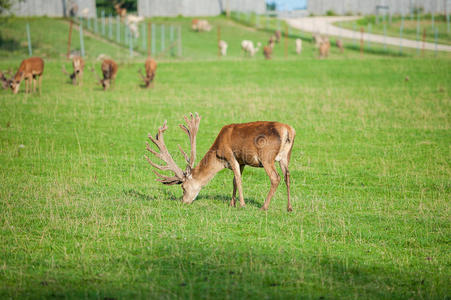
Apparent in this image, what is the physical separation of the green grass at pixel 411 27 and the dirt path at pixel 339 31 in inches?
59.3

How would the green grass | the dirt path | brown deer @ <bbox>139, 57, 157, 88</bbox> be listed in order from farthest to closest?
the green grass
the dirt path
brown deer @ <bbox>139, 57, 157, 88</bbox>

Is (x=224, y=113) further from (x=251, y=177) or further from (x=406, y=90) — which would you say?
(x=406, y=90)

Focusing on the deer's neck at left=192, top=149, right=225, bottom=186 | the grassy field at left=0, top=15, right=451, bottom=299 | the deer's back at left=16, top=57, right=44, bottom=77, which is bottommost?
the grassy field at left=0, top=15, right=451, bottom=299

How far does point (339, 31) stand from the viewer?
5791 centimetres

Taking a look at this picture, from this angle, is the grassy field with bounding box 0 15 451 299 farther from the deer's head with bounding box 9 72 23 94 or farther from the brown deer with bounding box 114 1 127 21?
the brown deer with bounding box 114 1 127 21

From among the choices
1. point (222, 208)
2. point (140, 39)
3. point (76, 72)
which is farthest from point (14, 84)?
point (140, 39)

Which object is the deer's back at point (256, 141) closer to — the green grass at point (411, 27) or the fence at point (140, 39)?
the fence at point (140, 39)

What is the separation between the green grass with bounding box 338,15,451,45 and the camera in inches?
2058

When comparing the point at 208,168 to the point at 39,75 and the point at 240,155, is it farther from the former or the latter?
the point at 39,75

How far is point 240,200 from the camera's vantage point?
9781 mm

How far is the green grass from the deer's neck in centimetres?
4346

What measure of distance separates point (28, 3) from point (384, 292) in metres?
54.6

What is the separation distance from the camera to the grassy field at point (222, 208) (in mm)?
6699

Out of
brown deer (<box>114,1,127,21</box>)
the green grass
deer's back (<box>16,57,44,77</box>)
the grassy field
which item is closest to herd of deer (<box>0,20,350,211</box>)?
the grassy field
